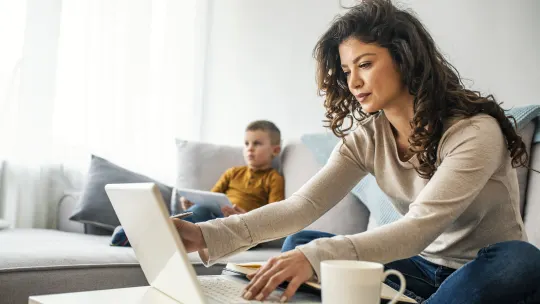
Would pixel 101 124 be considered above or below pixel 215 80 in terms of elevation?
below

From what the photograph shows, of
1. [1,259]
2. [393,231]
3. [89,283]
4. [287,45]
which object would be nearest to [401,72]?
[393,231]

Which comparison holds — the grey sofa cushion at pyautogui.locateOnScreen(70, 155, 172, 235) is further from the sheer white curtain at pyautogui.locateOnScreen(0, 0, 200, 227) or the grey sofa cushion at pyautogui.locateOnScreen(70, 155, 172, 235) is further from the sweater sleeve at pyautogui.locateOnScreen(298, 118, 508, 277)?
the sweater sleeve at pyautogui.locateOnScreen(298, 118, 508, 277)

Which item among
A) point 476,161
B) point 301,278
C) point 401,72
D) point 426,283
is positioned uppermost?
→ point 401,72

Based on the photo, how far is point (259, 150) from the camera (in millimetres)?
2562

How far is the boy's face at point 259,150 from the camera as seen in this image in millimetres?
2564

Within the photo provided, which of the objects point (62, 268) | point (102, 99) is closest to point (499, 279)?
point (62, 268)

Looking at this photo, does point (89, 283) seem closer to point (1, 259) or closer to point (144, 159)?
point (1, 259)

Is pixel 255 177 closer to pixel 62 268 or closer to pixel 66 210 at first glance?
pixel 66 210

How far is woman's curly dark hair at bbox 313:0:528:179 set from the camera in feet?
4.27

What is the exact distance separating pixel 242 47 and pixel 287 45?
0.33 metres

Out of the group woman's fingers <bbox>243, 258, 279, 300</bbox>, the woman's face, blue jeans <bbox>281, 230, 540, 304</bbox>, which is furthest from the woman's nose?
woman's fingers <bbox>243, 258, 279, 300</bbox>

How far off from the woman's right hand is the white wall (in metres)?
1.46

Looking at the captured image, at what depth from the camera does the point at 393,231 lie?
102cm

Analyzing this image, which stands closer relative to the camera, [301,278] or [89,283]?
[301,278]
